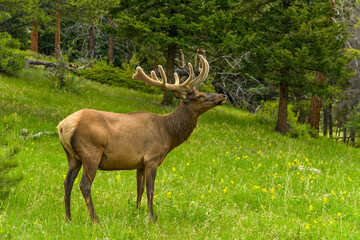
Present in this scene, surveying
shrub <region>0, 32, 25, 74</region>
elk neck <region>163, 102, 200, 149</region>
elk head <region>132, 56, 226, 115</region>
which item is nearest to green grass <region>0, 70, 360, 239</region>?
elk neck <region>163, 102, 200, 149</region>

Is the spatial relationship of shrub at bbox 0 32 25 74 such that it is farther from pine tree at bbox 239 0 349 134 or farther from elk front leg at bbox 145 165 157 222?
elk front leg at bbox 145 165 157 222

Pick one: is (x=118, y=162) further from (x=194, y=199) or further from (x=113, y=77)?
(x=113, y=77)

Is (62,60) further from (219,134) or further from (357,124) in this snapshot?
(357,124)

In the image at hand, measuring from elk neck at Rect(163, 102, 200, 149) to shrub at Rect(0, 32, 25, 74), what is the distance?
1279 centimetres

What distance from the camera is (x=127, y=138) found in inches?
196

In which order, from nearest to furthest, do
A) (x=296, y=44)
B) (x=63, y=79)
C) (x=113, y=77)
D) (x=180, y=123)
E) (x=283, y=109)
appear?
1. (x=180, y=123)
2. (x=296, y=44)
3. (x=63, y=79)
4. (x=283, y=109)
5. (x=113, y=77)

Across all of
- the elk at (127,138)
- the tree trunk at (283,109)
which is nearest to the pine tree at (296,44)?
the tree trunk at (283,109)

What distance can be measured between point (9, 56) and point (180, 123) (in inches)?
532

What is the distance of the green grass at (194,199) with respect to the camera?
4621 millimetres

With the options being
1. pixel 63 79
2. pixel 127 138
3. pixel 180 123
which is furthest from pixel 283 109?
pixel 127 138

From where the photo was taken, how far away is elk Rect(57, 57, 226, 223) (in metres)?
4.59

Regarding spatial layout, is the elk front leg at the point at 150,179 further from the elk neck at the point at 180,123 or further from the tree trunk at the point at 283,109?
the tree trunk at the point at 283,109

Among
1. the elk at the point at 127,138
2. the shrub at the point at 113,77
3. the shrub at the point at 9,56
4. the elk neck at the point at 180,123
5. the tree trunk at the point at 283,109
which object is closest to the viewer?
the elk at the point at 127,138

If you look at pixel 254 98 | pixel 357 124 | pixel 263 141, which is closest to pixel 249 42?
pixel 263 141
